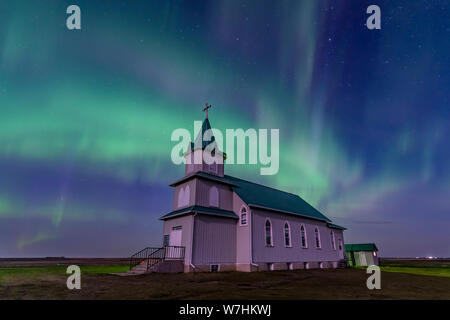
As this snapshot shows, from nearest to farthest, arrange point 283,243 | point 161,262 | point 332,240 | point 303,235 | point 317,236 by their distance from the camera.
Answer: point 161,262 < point 283,243 < point 303,235 < point 317,236 < point 332,240

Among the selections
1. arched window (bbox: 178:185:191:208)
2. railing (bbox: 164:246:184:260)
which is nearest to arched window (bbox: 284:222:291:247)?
arched window (bbox: 178:185:191:208)

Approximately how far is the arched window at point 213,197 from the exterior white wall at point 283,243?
11.3 feet

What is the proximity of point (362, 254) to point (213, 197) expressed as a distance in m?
29.7

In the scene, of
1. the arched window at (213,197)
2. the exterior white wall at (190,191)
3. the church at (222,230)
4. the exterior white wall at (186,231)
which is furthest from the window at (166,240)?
the arched window at (213,197)

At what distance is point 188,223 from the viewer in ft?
65.2

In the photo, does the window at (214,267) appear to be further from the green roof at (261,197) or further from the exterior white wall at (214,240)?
the green roof at (261,197)

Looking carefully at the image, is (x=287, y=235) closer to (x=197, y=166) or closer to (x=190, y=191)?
(x=190, y=191)

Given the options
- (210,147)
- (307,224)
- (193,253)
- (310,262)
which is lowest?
(310,262)

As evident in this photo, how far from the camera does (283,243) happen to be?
80.2 ft

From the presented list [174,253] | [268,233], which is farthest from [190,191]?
[268,233]
